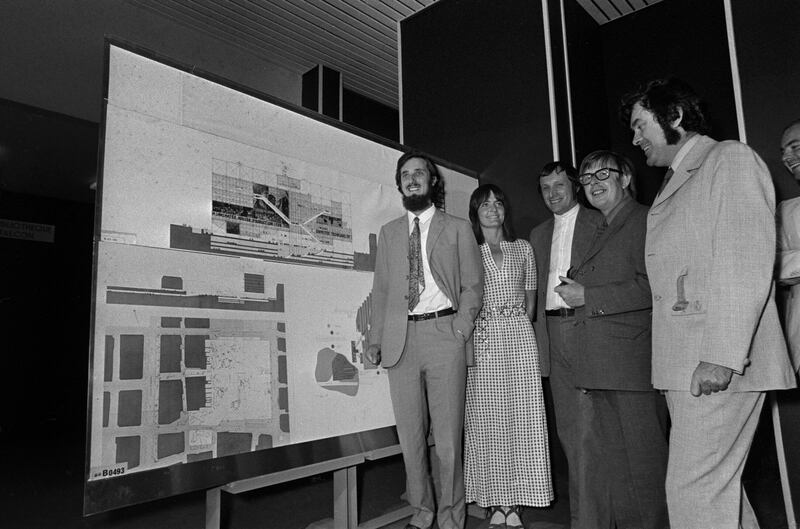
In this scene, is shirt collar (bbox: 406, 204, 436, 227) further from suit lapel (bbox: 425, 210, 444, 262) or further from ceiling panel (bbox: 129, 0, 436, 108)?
ceiling panel (bbox: 129, 0, 436, 108)

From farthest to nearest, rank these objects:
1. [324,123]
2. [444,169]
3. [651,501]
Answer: [444,169] < [324,123] < [651,501]

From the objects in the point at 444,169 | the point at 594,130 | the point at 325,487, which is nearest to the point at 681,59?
the point at 594,130

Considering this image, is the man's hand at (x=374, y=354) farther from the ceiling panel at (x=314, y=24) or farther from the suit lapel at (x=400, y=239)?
the ceiling panel at (x=314, y=24)

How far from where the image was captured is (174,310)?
197 cm

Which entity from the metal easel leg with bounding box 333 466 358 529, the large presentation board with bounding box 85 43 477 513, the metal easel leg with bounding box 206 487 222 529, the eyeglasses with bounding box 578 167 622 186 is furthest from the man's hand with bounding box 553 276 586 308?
the metal easel leg with bounding box 206 487 222 529

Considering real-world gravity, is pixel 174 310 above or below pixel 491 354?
above

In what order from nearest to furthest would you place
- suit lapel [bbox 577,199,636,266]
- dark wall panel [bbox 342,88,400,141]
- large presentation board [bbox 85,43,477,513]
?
large presentation board [bbox 85,43,477,513] < suit lapel [bbox 577,199,636,266] < dark wall panel [bbox 342,88,400,141]

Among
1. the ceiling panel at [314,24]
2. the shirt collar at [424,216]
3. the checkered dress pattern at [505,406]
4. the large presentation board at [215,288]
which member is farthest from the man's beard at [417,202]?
the ceiling panel at [314,24]

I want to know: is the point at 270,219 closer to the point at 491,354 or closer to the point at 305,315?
the point at 305,315

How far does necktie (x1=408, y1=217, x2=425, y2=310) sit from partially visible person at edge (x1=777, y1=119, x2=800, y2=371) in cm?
146

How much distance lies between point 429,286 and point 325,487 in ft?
4.78

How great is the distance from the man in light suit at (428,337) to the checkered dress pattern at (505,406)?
0.59 ft

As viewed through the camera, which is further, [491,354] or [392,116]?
[392,116]

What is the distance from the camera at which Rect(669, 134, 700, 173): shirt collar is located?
1.69m
